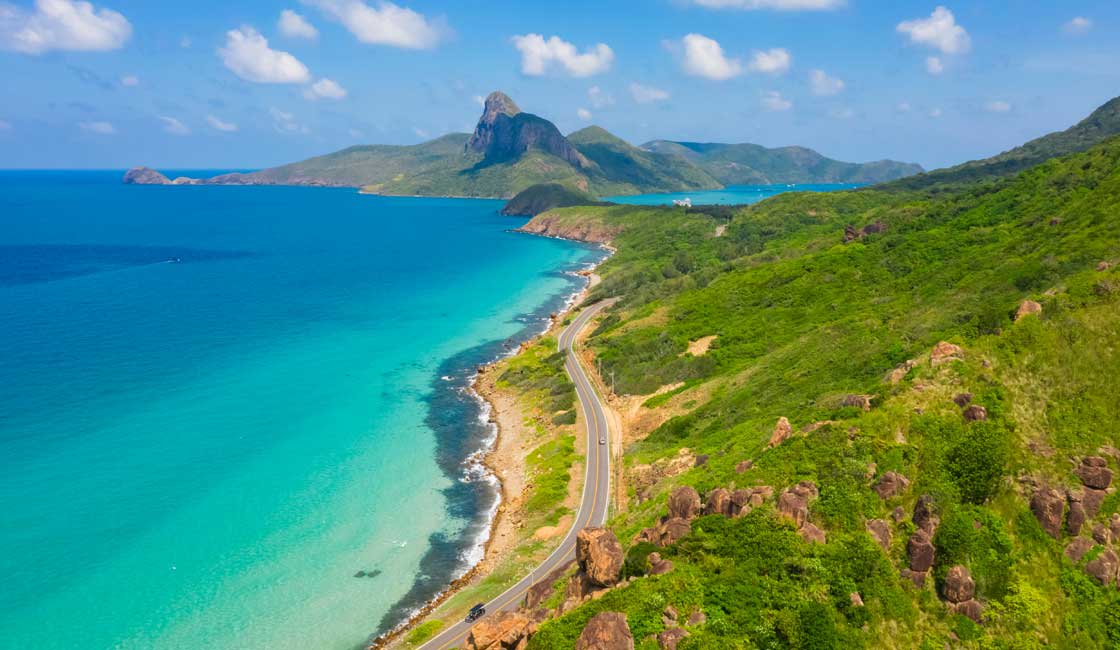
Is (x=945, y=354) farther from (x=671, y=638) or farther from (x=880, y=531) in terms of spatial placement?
(x=671, y=638)

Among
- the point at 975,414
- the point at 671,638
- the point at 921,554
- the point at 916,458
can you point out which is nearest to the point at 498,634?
the point at 671,638

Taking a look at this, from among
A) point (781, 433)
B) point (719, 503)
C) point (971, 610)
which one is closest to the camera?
point (971, 610)

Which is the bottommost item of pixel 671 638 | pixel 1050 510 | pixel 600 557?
pixel 671 638

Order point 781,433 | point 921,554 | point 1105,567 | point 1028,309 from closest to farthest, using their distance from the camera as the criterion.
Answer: point 1105,567 → point 921,554 → point 781,433 → point 1028,309

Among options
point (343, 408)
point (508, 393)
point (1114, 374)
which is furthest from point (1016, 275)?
point (343, 408)

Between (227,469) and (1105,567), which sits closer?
(1105,567)

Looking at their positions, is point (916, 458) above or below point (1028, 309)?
below

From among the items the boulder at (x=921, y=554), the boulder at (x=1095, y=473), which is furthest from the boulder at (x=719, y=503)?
the boulder at (x=1095, y=473)

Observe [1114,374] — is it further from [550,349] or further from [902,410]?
[550,349]

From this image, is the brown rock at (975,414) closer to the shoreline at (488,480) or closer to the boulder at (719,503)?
the boulder at (719,503)
